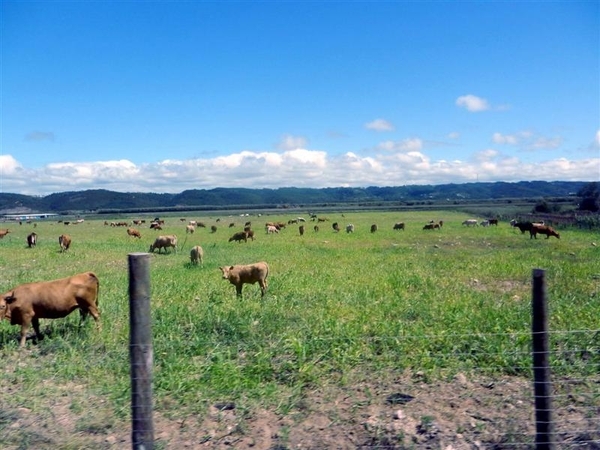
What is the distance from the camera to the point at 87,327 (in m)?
8.74

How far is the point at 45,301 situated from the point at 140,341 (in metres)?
5.55

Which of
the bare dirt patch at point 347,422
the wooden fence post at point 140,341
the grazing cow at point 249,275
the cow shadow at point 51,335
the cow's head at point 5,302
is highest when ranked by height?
the wooden fence post at point 140,341

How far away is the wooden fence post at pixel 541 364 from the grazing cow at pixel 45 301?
685 centimetres

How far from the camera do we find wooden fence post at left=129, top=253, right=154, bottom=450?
3781 mm

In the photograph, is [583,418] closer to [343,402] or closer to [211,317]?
[343,402]

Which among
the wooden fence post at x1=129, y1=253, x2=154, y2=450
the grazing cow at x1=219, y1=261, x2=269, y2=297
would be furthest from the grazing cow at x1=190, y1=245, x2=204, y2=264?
the wooden fence post at x1=129, y1=253, x2=154, y2=450

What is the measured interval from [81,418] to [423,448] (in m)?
3.29

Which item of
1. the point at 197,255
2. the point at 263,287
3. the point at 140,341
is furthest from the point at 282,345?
the point at 197,255

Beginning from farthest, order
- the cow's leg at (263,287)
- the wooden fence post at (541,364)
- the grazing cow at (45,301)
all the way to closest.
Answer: the cow's leg at (263,287)
the grazing cow at (45,301)
the wooden fence post at (541,364)

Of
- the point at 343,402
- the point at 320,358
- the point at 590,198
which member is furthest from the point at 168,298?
the point at 590,198

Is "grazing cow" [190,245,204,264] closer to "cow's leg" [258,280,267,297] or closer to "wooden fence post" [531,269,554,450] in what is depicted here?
"cow's leg" [258,280,267,297]

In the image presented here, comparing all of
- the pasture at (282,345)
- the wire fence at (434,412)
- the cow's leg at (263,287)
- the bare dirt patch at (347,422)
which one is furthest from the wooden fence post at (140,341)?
the cow's leg at (263,287)

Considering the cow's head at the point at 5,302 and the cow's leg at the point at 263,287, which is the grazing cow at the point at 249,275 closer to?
the cow's leg at the point at 263,287

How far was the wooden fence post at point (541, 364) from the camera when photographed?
3963 mm
